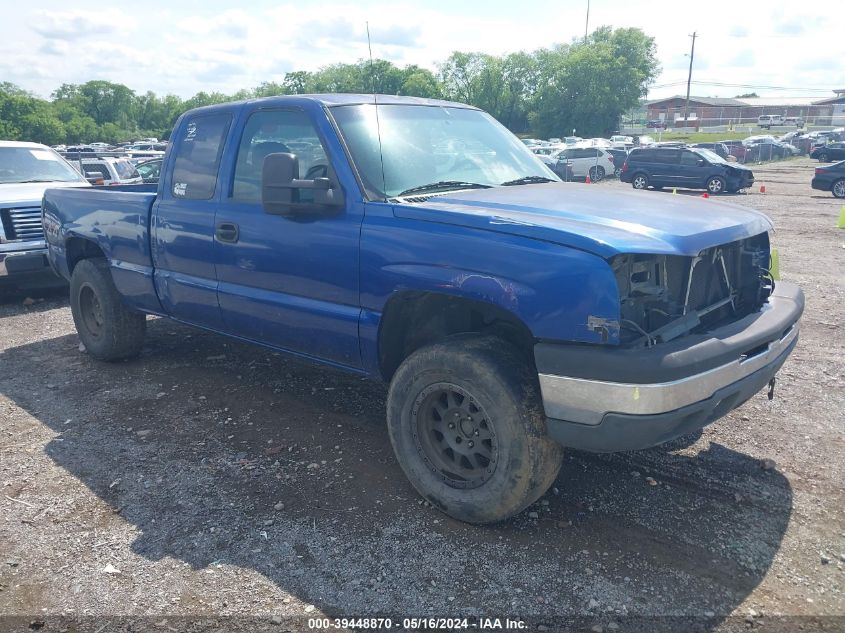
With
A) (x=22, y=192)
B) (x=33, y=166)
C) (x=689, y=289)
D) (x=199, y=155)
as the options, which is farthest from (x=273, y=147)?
(x=33, y=166)

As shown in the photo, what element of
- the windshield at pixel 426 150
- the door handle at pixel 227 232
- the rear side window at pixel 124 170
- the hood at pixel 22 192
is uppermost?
the windshield at pixel 426 150

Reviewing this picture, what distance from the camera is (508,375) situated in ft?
9.91

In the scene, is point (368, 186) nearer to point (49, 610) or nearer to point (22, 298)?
point (49, 610)

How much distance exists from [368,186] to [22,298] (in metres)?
6.78

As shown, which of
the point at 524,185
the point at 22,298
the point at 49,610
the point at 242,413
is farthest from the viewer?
the point at 22,298

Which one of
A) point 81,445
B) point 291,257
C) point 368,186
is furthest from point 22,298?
point 368,186

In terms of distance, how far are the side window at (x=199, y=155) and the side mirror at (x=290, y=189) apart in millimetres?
1044

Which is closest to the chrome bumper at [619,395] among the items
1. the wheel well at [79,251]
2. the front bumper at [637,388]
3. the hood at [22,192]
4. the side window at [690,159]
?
the front bumper at [637,388]

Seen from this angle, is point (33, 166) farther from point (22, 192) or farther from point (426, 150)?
point (426, 150)

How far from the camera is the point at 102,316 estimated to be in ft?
18.4

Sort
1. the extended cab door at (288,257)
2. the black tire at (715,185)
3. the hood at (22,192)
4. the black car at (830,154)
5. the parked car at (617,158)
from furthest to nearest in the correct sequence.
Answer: the parked car at (617,158) < the black car at (830,154) < the black tire at (715,185) < the hood at (22,192) < the extended cab door at (288,257)

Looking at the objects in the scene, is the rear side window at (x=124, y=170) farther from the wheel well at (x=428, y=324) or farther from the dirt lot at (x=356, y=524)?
the wheel well at (x=428, y=324)

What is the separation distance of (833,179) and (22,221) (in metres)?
22.6

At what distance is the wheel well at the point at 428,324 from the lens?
11.2ft
